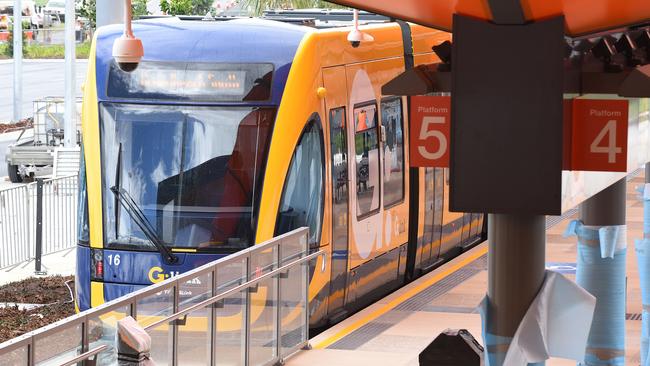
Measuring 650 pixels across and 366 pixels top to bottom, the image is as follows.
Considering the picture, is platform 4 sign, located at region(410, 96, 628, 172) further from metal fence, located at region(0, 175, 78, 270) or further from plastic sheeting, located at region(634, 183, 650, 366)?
metal fence, located at region(0, 175, 78, 270)

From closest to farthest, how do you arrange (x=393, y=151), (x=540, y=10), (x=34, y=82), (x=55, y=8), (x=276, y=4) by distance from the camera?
(x=540, y=10), (x=393, y=151), (x=276, y=4), (x=34, y=82), (x=55, y=8)

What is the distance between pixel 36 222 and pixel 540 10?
15.2 m

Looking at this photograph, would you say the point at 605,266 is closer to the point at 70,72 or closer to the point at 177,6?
the point at 70,72

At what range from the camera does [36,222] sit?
20.1m

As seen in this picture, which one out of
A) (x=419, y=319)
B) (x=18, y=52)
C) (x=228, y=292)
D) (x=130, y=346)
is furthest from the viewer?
(x=18, y=52)

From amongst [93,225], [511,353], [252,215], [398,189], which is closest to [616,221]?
[511,353]

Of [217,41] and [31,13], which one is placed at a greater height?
[31,13]

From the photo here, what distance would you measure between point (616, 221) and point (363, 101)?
6.13 metres

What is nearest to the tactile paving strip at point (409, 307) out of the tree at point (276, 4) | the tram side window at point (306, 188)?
the tram side window at point (306, 188)

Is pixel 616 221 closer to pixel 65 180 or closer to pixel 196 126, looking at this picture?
pixel 196 126

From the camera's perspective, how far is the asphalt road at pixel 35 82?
52325mm

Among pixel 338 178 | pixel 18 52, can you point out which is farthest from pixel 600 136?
pixel 18 52

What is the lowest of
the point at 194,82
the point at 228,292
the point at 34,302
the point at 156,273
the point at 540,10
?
the point at 34,302

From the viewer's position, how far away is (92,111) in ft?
44.9
